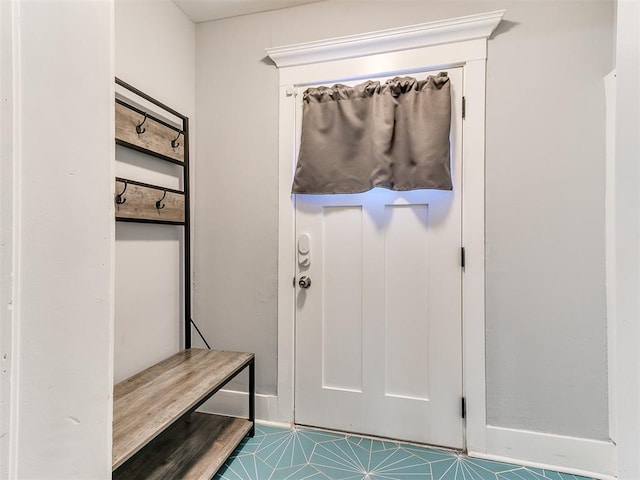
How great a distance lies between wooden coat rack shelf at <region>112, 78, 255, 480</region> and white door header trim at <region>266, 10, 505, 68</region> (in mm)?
773

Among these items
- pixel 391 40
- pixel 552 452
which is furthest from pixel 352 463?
pixel 391 40

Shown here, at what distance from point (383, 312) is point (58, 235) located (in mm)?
1632

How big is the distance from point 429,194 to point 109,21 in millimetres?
1577

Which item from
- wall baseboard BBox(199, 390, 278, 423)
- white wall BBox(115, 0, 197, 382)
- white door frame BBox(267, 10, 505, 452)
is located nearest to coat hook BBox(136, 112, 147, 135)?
white wall BBox(115, 0, 197, 382)

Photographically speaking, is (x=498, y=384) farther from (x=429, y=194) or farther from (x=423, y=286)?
(x=429, y=194)

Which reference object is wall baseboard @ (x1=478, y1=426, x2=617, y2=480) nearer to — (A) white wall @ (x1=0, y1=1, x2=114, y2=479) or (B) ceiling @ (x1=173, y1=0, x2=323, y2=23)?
(A) white wall @ (x1=0, y1=1, x2=114, y2=479)

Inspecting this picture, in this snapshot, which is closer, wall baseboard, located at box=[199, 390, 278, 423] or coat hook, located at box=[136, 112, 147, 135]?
coat hook, located at box=[136, 112, 147, 135]

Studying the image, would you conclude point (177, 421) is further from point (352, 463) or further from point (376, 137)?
point (376, 137)

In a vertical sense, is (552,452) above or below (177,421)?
below

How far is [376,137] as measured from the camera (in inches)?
71.0

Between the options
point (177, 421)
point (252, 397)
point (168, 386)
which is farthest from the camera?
point (252, 397)

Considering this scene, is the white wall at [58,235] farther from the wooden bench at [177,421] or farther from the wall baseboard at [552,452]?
the wall baseboard at [552,452]

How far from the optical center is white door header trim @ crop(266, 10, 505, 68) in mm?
1709


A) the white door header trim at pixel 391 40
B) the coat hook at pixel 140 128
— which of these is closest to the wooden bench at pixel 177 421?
the coat hook at pixel 140 128
